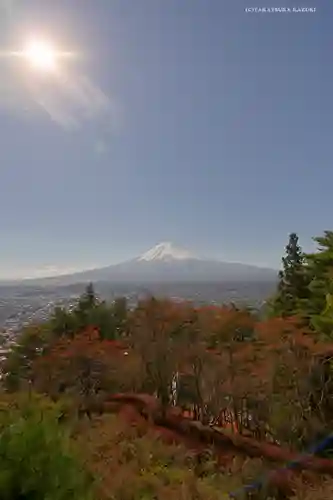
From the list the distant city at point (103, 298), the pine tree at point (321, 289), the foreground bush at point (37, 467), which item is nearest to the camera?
the foreground bush at point (37, 467)

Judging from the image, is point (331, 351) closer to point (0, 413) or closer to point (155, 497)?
point (155, 497)

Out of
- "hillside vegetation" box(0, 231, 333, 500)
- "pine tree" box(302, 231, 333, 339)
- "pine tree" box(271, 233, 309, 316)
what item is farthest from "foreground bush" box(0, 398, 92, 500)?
"pine tree" box(271, 233, 309, 316)

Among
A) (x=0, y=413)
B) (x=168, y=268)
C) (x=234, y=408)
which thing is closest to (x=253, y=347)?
(x=234, y=408)

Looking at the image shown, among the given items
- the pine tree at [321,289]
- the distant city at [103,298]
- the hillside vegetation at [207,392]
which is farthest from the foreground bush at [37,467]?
the distant city at [103,298]

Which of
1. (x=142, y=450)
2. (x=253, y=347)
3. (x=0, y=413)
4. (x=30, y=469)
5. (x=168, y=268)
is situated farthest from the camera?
(x=168, y=268)

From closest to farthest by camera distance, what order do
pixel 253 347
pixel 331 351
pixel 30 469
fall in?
pixel 30 469
pixel 331 351
pixel 253 347

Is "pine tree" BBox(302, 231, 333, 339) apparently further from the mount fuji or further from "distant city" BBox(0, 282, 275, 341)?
the mount fuji

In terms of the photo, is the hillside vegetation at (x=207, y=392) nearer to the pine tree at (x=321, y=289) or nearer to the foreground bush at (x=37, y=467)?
the pine tree at (x=321, y=289)
